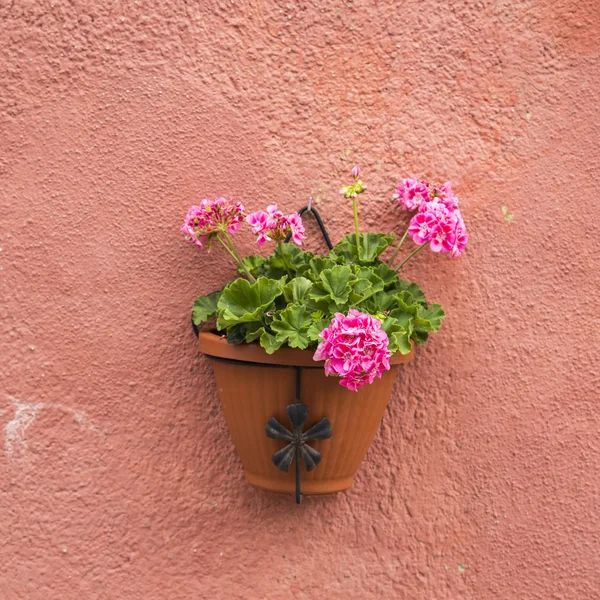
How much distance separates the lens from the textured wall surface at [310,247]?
150 centimetres

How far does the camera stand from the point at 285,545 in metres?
1.58

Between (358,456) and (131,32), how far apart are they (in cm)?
101

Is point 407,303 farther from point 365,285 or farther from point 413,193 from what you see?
point 413,193

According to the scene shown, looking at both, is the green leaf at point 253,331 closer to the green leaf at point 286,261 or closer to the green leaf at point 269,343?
the green leaf at point 269,343

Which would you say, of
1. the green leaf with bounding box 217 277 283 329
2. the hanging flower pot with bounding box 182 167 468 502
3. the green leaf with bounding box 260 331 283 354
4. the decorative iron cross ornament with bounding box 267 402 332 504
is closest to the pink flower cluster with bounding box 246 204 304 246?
the hanging flower pot with bounding box 182 167 468 502

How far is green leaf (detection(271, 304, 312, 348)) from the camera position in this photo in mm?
1301

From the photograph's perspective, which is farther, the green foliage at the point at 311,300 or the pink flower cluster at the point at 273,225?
the pink flower cluster at the point at 273,225

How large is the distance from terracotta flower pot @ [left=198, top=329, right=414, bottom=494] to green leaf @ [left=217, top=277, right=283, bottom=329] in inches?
2.3

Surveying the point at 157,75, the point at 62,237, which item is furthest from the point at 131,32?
the point at 62,237

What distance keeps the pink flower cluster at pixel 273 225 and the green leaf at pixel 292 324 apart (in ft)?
0.57

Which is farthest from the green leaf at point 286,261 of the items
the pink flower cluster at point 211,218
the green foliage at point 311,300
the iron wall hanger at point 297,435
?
the iron wall hanger at point 297,435

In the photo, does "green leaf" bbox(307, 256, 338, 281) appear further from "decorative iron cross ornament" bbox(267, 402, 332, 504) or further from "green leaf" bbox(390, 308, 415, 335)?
"decorative iron cross ornament" bbox(267, 402, 332, 504)

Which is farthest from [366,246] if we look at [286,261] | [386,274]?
[286,261]

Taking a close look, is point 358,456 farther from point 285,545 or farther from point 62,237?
point 62,237
